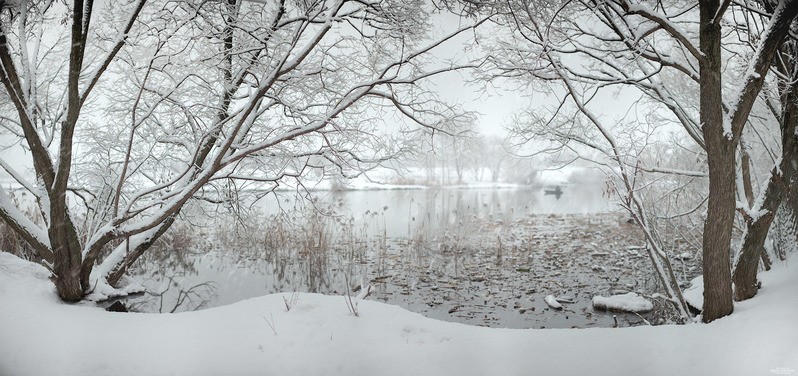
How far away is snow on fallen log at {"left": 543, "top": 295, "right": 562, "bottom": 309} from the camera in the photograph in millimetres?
5697

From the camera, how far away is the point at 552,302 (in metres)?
5.80

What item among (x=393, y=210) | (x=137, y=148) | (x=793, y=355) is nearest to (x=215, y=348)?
(x=793, y=355)

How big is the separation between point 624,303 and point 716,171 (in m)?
3.51

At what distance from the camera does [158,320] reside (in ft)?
9.75

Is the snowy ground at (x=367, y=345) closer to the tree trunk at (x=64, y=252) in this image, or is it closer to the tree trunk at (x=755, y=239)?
the tree trunk at (x=755, y=239)

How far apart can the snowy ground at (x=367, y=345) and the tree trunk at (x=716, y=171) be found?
211 mm

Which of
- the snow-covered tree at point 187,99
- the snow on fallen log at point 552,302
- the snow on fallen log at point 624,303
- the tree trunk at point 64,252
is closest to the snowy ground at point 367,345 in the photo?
the tree trunk at point 64,252

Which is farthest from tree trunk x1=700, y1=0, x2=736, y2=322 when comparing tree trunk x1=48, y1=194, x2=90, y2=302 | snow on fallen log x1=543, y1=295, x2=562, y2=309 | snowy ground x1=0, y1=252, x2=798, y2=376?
tree trunk x1=48, y1=194, x2=90, y2=302

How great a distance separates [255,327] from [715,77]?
151 inches

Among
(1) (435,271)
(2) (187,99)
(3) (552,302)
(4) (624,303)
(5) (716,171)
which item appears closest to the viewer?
(5) (716,171)

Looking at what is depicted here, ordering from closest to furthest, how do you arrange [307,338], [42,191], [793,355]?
[793,355] → [307,338] → [42,191]

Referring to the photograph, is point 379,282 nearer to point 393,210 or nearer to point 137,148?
point 137,148

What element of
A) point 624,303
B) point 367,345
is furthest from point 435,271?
point 367,345

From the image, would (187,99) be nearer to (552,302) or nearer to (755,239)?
(552,302)
